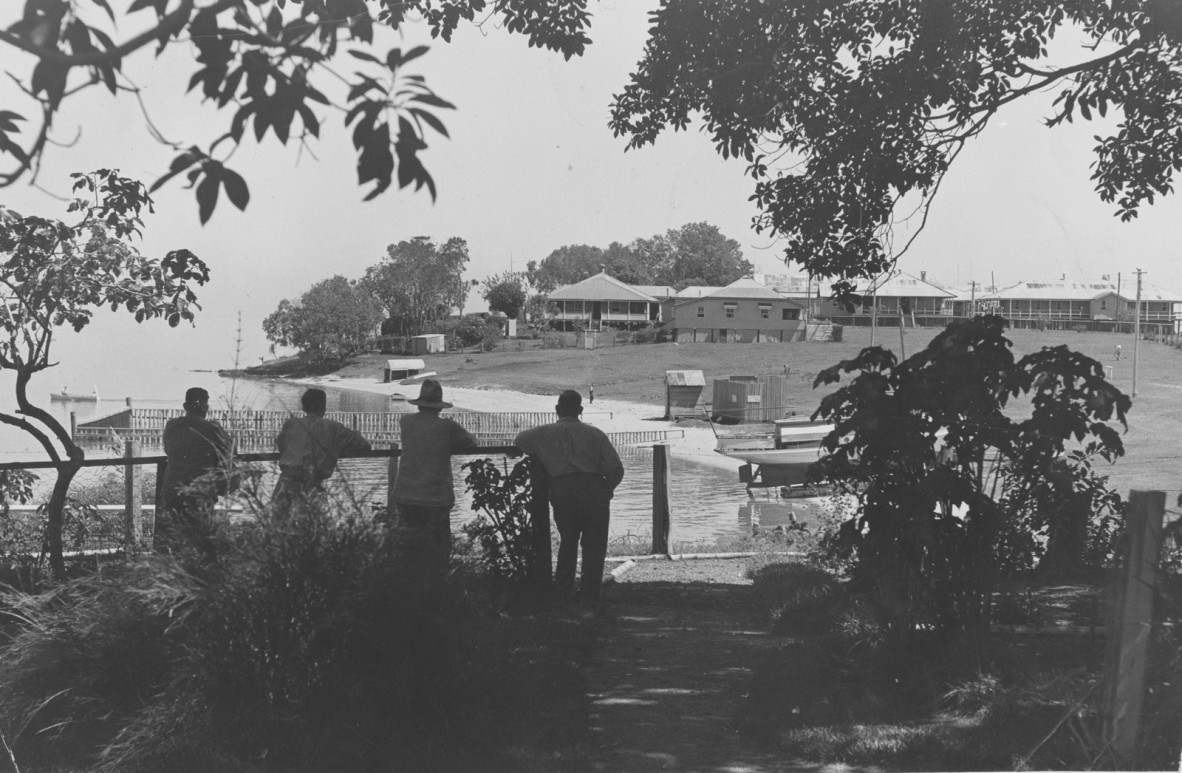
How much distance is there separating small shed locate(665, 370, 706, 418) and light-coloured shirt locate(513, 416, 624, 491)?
21.5 metres

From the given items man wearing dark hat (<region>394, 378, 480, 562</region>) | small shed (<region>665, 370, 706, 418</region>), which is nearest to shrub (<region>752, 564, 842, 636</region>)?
man wearing dark hat (<region>394, 378, 480, 562</region>)

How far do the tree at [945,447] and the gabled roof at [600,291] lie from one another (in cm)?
1486

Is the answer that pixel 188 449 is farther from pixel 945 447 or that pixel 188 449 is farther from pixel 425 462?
pixel 945 447

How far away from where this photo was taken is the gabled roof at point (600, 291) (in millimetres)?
21823

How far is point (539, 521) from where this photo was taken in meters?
8.03

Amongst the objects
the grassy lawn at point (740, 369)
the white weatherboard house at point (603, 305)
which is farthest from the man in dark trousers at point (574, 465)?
the white weatherboard house at point (603, 305)

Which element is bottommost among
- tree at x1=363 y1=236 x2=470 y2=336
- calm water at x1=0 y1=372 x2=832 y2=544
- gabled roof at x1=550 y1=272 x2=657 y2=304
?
calm water at x1=0 y1=372 x2=832 y2=544

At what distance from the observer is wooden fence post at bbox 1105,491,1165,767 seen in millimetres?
4848

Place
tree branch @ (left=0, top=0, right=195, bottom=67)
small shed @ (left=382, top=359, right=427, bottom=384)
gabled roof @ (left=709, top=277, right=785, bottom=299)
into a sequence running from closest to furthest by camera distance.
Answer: tree branch @ (left=0, top=0, right=195, bottom=67), gabled roof @ (left=709, top=277, right=785, bottom=299), small shed @ (left=382, top=359, right=427, bottom=384)

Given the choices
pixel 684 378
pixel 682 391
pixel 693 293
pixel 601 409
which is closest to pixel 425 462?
pixel 693 293

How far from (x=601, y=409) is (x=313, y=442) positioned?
2678 centimetres

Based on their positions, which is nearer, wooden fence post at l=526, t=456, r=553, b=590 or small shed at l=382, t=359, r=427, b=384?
wooden fence post at l=526, t=456, r=553, b=590

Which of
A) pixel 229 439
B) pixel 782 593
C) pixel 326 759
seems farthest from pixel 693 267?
pixel 326 759

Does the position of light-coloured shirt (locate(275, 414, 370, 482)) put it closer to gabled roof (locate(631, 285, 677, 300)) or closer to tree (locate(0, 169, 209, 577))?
tree (locate(0, 169, 209, 577))
